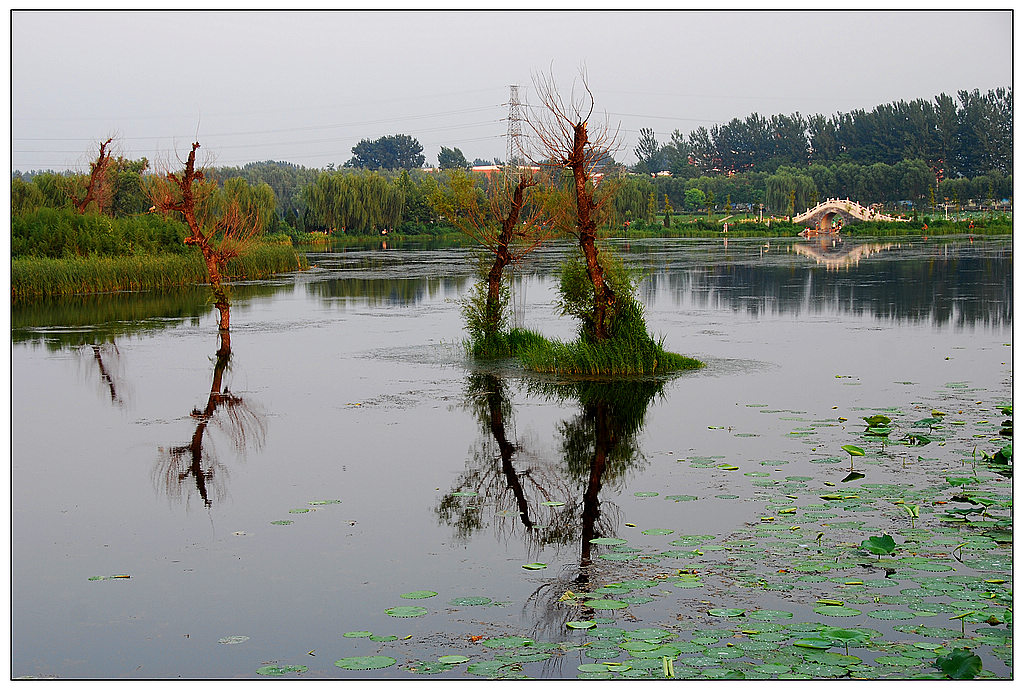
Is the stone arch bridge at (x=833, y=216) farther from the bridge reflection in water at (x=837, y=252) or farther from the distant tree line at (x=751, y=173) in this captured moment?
the bridge reflection in water at (x=837, y=252)

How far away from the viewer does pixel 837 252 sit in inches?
1982

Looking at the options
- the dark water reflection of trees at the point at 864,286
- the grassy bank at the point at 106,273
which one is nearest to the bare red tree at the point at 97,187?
the grassy bank at the point at 106,273

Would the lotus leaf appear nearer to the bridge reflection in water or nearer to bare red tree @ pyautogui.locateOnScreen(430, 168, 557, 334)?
bare red tree @ pyautogui.locateOnScreen(430, 168, 557, 334)

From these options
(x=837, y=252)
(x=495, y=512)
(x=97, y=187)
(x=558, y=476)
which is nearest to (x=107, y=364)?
(x=558, y=476)

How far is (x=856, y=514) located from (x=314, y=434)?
569cm

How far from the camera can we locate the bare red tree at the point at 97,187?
138 feet

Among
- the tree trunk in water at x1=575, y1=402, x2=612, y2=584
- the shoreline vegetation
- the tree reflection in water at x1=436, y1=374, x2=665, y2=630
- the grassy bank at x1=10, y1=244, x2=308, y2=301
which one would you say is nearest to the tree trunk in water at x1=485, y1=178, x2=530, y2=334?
the tree reflection in water at x1=436, y1=374, x2=665, y2=630

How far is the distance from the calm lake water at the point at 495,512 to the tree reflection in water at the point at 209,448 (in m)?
0.05

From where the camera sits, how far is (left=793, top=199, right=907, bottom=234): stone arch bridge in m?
77.4

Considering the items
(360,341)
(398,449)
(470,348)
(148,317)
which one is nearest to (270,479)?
(398,449)

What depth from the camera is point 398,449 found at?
406 inches

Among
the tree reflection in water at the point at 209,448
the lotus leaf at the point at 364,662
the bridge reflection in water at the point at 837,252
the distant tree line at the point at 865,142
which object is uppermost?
the distant tree line at the point at 865,142

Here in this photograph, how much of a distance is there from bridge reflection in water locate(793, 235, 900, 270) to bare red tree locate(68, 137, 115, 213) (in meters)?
28.0

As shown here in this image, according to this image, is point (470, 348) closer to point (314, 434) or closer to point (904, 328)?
point (314, 434)
